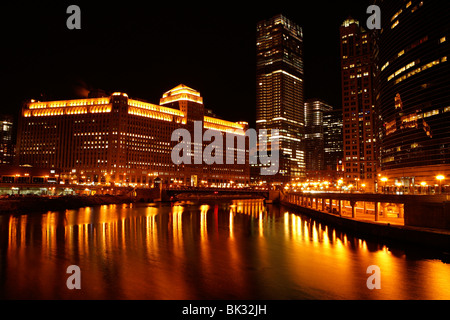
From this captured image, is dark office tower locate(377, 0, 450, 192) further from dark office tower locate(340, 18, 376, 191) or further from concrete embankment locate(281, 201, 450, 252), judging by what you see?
concrete embankment locate(281, 201, 450, 252)

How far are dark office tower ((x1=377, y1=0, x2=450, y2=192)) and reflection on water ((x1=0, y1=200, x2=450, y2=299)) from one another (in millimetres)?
70340

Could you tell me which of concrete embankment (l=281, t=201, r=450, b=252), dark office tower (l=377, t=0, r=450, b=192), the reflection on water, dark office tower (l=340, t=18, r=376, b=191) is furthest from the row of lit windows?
the reflection on water

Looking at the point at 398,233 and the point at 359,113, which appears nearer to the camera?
the point at 398,233

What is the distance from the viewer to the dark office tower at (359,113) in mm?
177875

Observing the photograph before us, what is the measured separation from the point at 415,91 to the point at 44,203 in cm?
11661

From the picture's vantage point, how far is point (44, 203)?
9412 centimetres

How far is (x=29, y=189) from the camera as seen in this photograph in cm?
13875

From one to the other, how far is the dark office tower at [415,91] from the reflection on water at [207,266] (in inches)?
2769

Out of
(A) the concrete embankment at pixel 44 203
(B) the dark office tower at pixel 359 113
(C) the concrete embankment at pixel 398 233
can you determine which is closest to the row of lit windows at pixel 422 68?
(B) the dark office tower at pixel 359 113

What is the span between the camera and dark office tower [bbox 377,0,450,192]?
105m

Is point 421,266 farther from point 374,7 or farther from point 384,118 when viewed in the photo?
point 374,7

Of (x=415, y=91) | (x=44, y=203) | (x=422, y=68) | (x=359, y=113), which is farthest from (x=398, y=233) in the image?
(x=359, y=113)

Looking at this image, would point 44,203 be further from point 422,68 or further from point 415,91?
point 422,68
